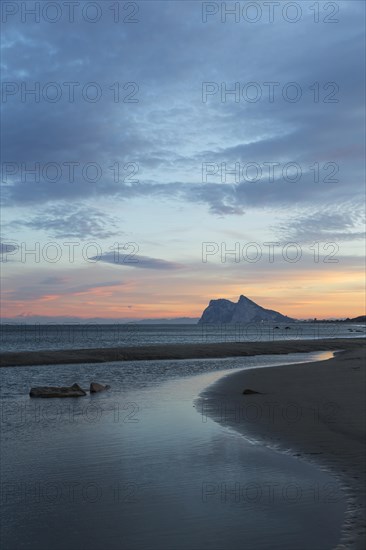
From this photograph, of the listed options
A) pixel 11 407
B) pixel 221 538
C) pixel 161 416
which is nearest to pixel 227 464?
pixel 221 538

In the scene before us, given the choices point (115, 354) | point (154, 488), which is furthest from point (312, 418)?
point (115, 354)

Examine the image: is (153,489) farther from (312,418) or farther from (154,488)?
(312,418)

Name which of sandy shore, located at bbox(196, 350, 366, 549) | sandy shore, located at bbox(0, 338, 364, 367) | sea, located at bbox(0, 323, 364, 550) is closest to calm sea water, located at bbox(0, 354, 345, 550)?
sea, located at bbox(0, 323, 364, 550)

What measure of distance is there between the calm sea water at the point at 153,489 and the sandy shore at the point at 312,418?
1.18 feet

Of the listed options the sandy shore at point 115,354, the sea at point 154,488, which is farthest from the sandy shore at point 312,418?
the sandy shore at point 115,354

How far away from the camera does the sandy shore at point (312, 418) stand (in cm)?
965

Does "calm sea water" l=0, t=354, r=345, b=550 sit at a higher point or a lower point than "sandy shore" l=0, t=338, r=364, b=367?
higher

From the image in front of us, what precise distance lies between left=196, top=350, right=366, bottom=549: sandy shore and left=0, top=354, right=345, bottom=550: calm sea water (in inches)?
14.1

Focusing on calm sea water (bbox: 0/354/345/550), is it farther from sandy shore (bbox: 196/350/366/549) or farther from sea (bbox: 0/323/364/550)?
sandy shore (bbox: 196/350/366/549)

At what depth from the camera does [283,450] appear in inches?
485

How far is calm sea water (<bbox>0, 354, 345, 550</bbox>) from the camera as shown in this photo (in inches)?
283

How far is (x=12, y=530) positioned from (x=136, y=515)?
185cm

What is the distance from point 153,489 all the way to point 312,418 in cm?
833

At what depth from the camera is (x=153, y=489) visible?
9.32 meters
